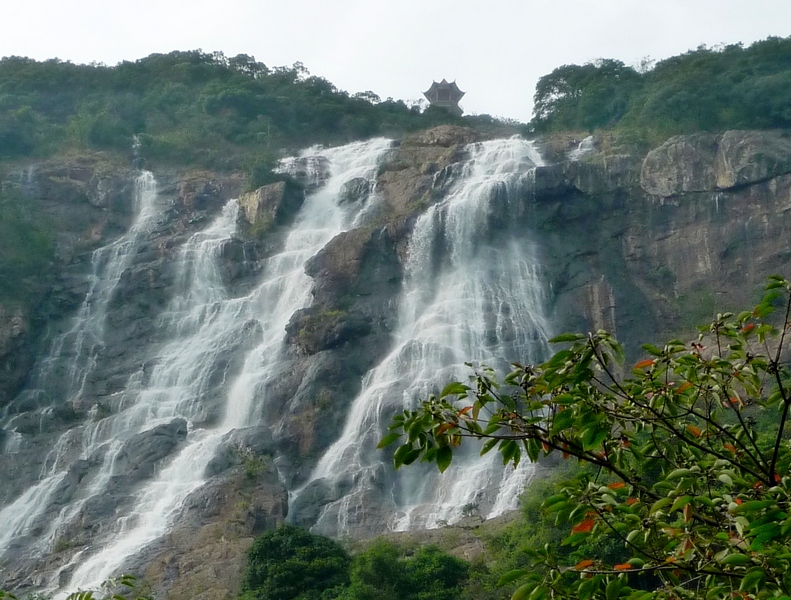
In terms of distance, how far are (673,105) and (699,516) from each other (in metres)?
42.1

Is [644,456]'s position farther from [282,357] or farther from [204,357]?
[204,357]

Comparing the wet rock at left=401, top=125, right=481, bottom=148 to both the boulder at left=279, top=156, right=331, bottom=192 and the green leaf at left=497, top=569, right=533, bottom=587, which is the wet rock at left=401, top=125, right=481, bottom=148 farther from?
the green leaf at left=497, top=569, right=533, bottom=587

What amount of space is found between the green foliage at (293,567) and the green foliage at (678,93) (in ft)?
93.9

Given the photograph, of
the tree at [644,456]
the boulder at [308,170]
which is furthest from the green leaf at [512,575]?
the boulder at [308,170]

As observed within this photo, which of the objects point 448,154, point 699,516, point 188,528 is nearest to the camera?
point 699,516

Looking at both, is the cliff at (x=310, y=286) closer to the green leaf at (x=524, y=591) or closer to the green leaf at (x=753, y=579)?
the green leaf at (x=524, y=591)

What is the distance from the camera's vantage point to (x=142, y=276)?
143ft

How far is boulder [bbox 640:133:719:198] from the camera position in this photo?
41469 mm

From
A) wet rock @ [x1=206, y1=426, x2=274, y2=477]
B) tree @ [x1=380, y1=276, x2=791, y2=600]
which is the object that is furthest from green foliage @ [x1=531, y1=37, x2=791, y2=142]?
tree @ [x1=380, y1=276, x2=791, y2=600]

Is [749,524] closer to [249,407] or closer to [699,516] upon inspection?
[699,516]

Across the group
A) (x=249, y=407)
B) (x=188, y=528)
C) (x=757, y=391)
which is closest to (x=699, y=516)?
(x=757, y=391)

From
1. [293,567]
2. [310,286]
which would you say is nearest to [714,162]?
[310,286]

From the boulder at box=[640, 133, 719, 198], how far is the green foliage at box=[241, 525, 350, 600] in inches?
978

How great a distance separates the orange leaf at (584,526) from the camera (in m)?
5.48
